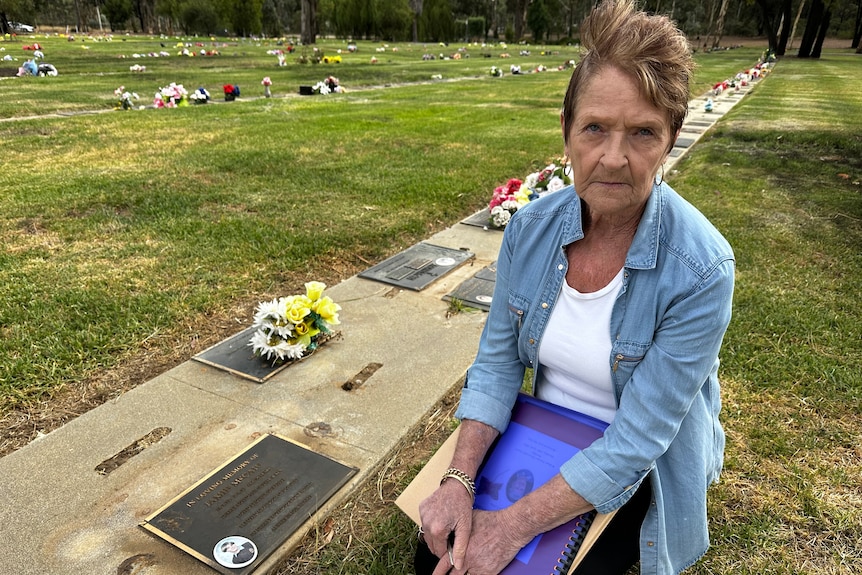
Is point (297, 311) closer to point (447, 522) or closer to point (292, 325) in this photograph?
point (292, 325)

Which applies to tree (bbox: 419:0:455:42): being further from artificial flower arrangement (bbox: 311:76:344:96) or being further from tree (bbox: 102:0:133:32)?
artificial flower arrangement (bbox: 311:76:344:96)

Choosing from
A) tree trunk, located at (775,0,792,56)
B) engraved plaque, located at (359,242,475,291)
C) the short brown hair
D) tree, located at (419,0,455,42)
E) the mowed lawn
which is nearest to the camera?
the short brown hair

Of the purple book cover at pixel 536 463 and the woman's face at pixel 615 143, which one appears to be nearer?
the woman's face at pixel 615 143

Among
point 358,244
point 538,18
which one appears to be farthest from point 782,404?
point 538,18

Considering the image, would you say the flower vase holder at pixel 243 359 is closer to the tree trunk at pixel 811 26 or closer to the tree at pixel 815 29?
the tree trunk at pixel 811 26

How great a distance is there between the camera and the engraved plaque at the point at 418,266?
4062 millimetres

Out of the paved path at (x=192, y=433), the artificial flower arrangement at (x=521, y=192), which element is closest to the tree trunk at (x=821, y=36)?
the artificial flower arrangement at (x=521, y=192)

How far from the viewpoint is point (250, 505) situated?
212 cm

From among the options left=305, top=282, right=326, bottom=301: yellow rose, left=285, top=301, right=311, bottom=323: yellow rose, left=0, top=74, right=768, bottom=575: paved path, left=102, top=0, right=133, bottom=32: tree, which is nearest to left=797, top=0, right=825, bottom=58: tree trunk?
left=0, top=74, right=768, bottom=575: paved path

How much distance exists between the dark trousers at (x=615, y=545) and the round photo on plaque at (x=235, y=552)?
584mm

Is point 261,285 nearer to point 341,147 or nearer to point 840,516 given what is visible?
point 840,516

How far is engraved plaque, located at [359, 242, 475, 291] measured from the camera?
4.06 metres

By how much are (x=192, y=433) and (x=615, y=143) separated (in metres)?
2.11

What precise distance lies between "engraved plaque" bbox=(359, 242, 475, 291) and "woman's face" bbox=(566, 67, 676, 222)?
2514 millimetres
